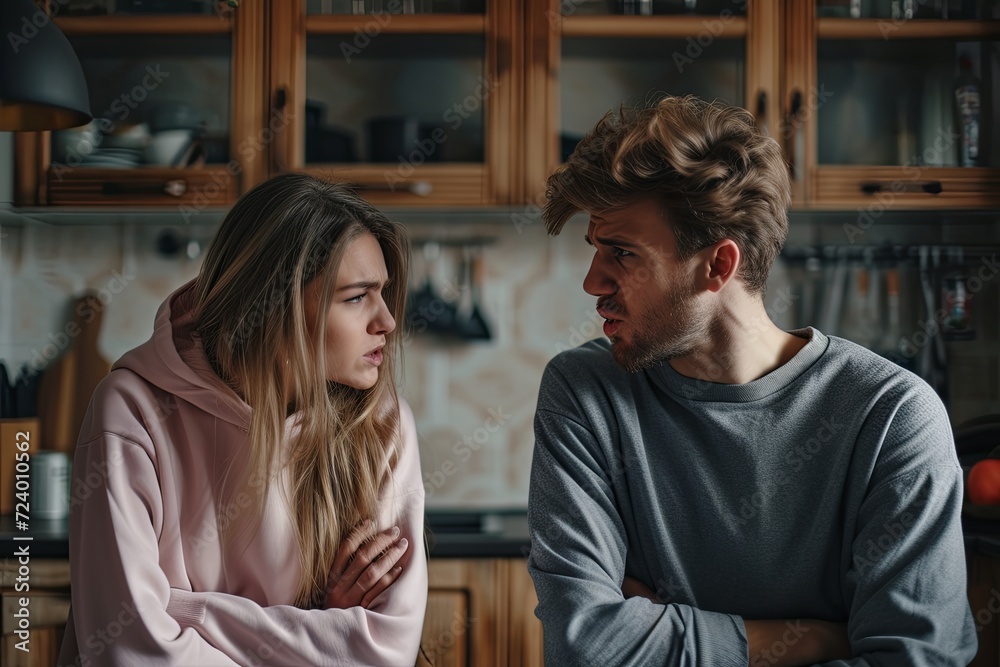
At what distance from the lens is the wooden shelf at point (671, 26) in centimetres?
223

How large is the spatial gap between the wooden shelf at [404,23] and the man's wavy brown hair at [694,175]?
1.05 meters

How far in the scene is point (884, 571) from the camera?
1.11 m

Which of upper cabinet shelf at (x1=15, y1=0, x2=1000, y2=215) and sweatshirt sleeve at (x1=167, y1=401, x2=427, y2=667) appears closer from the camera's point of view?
sweatshirt sleeve at (x1=167, y1=401, x2=427, y2=667)

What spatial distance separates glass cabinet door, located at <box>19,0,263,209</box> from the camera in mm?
2191

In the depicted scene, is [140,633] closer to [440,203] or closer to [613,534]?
[613,534]

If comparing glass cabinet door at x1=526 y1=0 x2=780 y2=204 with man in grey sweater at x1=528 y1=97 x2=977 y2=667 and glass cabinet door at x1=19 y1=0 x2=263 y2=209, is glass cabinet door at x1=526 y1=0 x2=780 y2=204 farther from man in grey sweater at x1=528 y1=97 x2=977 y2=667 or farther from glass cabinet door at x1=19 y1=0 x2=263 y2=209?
man in grey sweater at x1=528 y1=97 x2=977 y2=667

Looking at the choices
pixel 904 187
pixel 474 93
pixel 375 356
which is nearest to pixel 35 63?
pixel 375 356

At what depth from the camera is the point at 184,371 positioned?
1.27 meters

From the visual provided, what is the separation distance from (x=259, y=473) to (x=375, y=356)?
0.26 meters

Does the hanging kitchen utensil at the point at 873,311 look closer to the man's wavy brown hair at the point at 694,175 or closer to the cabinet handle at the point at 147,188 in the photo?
the man's wavy brown hair at the point at 694,175

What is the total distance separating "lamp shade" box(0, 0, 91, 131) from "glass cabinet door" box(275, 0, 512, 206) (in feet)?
2.74

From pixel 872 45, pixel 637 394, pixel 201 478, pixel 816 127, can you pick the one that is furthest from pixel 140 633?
pixel 872 45

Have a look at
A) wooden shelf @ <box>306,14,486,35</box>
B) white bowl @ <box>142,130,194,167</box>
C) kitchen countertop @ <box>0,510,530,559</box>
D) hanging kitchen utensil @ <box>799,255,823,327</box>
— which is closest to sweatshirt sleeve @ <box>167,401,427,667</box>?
kitchen countertop @ <box>0,510,530,559</box>

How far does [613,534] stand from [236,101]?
1548 millimetres
